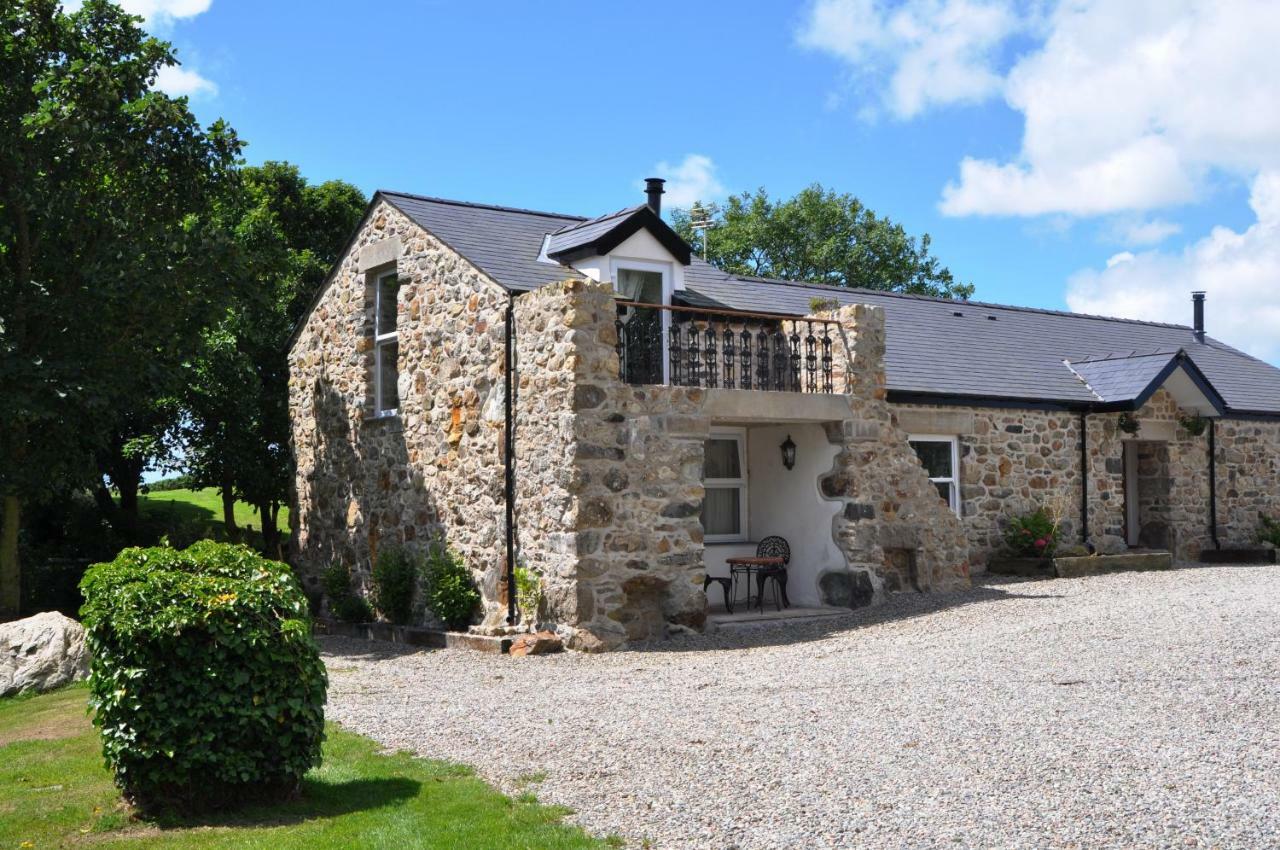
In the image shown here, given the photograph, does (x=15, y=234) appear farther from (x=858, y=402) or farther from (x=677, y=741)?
(x=677, y=741)

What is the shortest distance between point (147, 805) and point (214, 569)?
131 centimetres

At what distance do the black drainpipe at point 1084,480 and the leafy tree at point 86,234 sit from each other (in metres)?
13.0

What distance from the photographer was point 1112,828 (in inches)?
215

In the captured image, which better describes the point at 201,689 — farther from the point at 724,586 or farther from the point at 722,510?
the point at 722,510

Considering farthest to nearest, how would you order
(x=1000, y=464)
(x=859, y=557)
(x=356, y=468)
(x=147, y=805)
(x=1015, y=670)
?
(x=1000, y=464) < (x=356, y=468) < (x=859, y=557) < (x=1015, y=670) < (x=147, y=805)

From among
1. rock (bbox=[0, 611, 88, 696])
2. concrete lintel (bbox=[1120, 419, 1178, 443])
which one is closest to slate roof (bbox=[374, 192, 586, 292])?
rock (bbox=[0, 611, 88, 696])

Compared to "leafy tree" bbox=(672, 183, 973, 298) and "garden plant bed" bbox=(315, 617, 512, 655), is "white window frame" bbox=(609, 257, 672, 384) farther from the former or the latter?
"leafy tree" bbox=(672, 183, 973, 298)

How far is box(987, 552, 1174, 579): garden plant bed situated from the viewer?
17156 mm

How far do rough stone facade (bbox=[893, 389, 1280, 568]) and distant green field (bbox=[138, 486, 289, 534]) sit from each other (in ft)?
45.9

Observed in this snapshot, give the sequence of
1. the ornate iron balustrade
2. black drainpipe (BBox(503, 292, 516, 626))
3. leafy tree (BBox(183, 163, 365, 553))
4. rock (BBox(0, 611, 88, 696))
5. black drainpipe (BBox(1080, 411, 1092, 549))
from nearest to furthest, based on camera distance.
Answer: rock (BBox(0, 611, 88, 696))
black drainpipe (BBox(503, 292, 516, 626))
the ornate iron balustrade
black drainpipe (BBox(1080, 411, 1092, 549))
leafy tree (BBox(183, 163, 365, 553))

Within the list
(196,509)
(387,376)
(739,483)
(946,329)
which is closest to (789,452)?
(739,483)

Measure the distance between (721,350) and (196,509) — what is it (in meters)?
19.0

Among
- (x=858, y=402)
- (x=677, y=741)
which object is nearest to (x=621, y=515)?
(x=858, y=402)

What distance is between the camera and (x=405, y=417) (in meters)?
15.3
